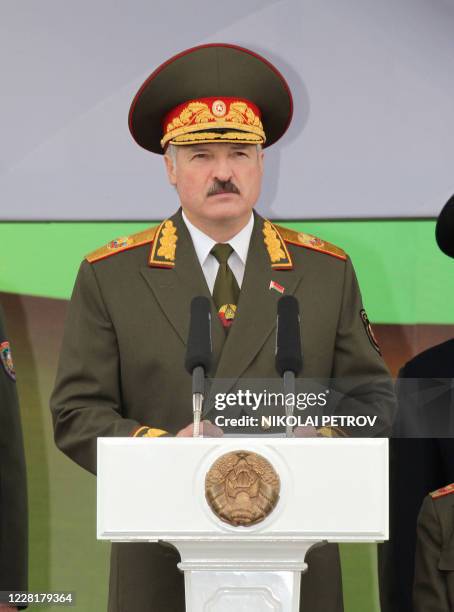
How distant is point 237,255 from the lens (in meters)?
2.51

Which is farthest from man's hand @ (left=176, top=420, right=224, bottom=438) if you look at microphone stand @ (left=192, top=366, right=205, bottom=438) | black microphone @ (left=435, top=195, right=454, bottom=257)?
black microphone @ (left=435, top=195, right=454, bottom=257)

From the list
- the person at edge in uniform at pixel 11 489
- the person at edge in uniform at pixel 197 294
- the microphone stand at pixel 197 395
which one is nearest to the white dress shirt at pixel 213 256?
the person at edge in uniform at pixel 197 294

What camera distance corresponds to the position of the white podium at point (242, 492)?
1.62m

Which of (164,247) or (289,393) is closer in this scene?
(289,393)

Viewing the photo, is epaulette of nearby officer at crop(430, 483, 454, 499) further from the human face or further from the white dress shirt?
the human face

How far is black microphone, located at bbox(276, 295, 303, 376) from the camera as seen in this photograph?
5.79 feet

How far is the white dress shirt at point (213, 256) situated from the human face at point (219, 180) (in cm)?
3

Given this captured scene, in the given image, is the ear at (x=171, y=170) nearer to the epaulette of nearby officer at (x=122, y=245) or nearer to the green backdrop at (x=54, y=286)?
the epaulette of nearby officer at (x=122, y=245)

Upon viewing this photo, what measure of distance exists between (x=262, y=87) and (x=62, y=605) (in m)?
1.52

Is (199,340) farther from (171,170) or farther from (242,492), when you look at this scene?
(171,170)

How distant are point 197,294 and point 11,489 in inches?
27.2

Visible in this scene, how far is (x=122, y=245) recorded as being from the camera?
257 centimetres

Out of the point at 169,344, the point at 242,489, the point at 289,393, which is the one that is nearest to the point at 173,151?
the point at 169,344

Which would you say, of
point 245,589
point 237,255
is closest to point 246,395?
point 237,255
